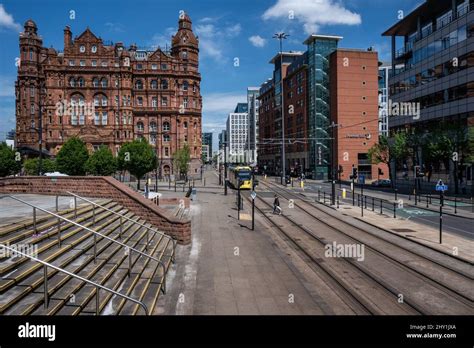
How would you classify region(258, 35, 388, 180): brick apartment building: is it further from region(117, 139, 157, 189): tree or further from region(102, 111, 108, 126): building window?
region(102, 111, 108, 126): building window

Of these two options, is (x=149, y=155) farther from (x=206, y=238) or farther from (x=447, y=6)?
(x=447, y=6)

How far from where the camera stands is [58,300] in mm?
6285

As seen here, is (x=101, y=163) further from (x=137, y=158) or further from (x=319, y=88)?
(x=319, y=88)

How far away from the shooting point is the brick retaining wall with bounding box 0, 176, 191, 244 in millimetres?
15289

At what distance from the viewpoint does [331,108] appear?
69.4 meters

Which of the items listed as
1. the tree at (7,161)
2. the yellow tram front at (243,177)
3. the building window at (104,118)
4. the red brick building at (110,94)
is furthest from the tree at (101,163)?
the building window at (104,118)

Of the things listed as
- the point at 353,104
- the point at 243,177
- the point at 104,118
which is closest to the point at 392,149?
the point at 243,177

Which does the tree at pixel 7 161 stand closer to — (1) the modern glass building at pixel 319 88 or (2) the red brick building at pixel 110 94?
(2) the red brick building at pixel 110 94

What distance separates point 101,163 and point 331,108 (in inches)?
1873

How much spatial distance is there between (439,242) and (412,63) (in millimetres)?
39392

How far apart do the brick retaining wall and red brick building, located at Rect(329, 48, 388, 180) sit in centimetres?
5543

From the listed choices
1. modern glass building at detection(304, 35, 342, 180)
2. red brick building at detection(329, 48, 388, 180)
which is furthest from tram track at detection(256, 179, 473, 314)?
modern glass building at detection(304, 35, 342, 180)

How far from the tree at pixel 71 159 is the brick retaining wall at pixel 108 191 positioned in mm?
25757

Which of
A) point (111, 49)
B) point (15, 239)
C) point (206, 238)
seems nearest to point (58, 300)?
point (15, 239)
